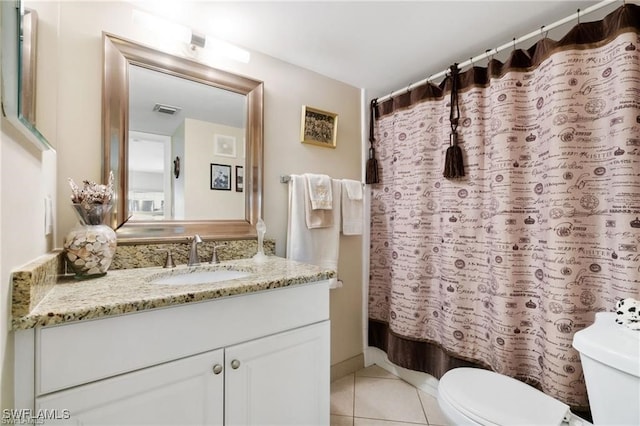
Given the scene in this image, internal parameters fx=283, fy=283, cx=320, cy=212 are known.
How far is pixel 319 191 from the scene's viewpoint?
5.64 feet

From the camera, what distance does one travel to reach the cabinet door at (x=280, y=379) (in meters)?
0.97

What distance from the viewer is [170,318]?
2.78 feet

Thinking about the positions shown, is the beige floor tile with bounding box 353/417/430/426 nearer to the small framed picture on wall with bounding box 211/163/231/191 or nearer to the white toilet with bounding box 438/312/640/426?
the white toilet with bounding box 438/312/640/426

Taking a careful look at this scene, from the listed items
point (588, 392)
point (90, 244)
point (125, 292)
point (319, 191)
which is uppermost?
point (319, 191)

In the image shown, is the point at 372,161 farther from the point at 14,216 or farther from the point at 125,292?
the point at 14,216

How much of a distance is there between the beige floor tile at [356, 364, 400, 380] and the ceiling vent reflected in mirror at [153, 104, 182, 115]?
Answer: 1999 mm

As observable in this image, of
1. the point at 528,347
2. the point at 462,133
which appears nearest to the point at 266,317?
the point at 528,347

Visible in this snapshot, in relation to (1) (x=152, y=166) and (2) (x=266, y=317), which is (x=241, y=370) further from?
(1) (x=152, y=166)

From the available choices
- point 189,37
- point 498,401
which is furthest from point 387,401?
point 189,37

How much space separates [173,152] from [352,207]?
3.62ft

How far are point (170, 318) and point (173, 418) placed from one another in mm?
303

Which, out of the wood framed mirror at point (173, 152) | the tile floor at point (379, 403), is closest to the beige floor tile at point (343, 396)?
the tile floor at point (379, 403)

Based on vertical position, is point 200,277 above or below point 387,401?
above

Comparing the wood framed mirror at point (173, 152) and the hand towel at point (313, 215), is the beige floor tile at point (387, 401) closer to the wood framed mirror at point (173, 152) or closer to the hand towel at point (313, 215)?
the hand towel at point (313, 215)
